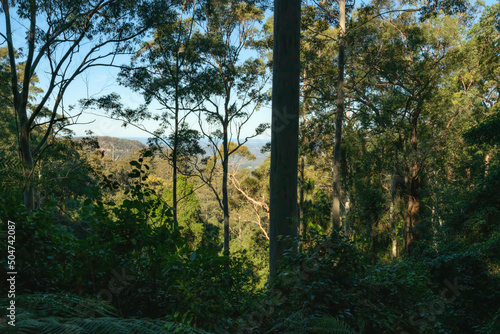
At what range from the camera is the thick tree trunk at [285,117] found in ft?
11.0

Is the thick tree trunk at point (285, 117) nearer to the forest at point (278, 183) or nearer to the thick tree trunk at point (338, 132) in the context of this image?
the forest at point (278, 183)

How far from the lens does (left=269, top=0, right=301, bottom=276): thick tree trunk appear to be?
3349 millimetres

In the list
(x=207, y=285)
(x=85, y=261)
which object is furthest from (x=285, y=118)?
(x=85, y=261)

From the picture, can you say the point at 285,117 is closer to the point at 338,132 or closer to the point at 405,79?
the point at 338,132

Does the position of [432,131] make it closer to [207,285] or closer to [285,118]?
[285,118]

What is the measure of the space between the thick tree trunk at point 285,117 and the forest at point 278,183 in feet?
0.06

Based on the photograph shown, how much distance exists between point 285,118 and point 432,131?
14.5 m

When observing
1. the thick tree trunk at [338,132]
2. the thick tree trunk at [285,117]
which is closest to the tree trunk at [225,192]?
the thick tree trunk at [338,132]

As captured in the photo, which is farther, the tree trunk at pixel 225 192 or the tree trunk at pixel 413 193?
the tree trunk at pixel 413 193

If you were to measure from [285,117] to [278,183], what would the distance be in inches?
26.0

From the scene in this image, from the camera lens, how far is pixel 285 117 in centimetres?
337

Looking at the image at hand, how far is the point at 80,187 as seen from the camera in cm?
1546

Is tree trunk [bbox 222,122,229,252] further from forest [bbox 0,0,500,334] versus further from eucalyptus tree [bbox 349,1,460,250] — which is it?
eucalyptus tree [bbox 349,1,460,250]

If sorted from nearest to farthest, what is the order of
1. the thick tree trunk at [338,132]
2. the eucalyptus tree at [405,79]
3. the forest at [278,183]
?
the forest at [278,183] < the thick tree trunk at [338,132] < the eucalyptus tree at [405,79]
